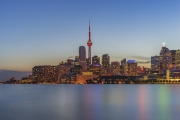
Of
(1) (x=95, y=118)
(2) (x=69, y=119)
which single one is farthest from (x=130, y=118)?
(2) (x=69, y=119)

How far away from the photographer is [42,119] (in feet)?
124

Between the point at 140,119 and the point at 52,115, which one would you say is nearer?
the point at 140,119

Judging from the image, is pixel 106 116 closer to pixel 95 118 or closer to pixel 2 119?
pixel 95 118

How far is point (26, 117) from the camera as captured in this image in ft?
129

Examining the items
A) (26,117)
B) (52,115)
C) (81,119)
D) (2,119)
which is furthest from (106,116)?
(2,119)

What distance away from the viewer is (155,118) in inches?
1527

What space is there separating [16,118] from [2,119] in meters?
1.88

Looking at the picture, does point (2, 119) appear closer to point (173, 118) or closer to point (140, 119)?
point (140, 119)

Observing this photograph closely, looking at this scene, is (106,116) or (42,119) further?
(106,116)

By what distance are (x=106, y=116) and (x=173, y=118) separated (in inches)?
376

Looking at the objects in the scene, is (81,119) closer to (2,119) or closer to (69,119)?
(69,119)

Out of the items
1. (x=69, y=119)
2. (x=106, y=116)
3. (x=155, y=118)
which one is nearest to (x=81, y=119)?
(x=69, y=119)

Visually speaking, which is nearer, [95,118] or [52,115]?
[95,118]

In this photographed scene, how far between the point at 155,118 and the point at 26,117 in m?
18.2
